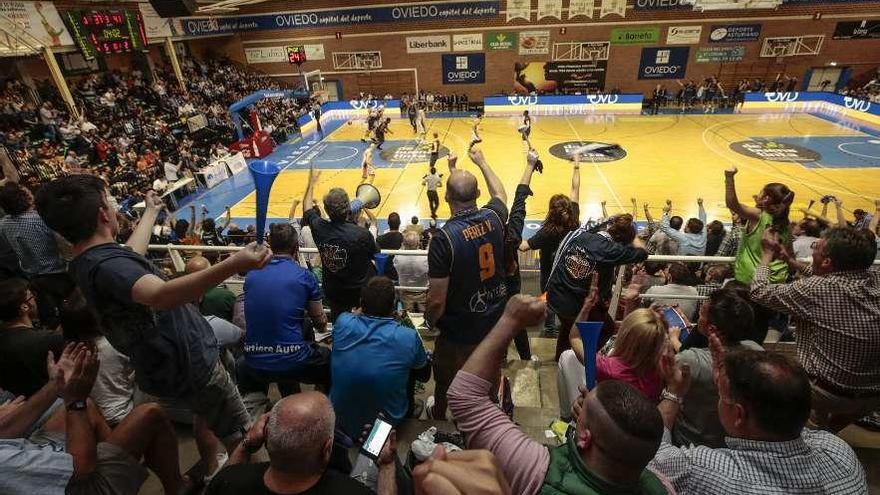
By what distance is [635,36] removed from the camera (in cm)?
2420

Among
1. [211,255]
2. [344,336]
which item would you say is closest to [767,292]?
[344,336]

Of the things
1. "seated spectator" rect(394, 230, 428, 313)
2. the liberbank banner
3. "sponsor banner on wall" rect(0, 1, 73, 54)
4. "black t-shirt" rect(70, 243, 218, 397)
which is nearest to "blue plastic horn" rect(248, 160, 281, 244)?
"black t-shirt" rect(70, 243, 218, 397)

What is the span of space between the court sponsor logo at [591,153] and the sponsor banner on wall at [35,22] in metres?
18.9

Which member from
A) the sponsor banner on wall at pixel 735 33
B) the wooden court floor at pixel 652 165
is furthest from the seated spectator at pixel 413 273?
the sponsor banner on wall at pixel 735 33

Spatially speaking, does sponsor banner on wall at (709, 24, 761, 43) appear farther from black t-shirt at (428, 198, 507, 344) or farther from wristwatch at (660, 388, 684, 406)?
wristwatch at (660, 388, 684, 406)

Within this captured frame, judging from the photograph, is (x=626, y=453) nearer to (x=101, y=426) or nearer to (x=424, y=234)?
(x=101, y=426)

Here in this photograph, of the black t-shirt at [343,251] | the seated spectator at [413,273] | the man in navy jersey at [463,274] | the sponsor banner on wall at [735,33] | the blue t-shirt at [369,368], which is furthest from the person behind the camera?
the sponsor banner on wall at [735,33]

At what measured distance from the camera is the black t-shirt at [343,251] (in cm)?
373

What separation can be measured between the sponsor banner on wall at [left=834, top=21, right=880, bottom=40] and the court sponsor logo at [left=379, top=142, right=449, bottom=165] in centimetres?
2205

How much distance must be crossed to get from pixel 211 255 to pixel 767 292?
6975 mm

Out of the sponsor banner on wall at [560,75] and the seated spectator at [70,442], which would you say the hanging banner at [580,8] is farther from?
the seated spectator at [70,442]

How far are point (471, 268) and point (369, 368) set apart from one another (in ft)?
3.28

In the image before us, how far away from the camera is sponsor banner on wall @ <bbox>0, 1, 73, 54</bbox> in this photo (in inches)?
578

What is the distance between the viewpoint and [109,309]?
79.7 inches
